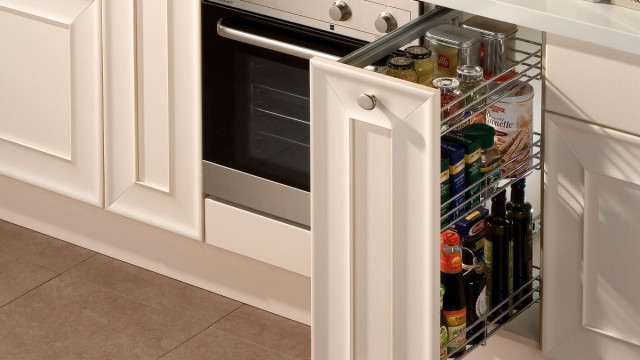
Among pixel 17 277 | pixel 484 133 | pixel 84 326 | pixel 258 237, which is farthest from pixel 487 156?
pixel 17 277

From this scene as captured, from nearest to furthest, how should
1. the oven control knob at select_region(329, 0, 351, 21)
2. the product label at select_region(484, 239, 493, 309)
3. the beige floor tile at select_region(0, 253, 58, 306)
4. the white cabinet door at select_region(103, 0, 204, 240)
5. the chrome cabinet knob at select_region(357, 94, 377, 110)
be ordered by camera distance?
the chrome cabinet knob at select_region(357, 94, 377, 110), the product label at select_region(484, 239, 493, 309), the oven control knob at select_region(329, 0, 351, 21), the white cabinet door at select_region(103, 0, 204, 240), the beige floor tile at select_region(0, 253, 58, 306)

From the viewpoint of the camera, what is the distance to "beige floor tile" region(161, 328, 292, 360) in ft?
8.78

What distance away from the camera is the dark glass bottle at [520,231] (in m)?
2.18

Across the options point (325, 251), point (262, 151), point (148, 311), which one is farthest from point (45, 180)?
point (325, 251)

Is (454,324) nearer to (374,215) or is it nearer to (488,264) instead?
(488,264)

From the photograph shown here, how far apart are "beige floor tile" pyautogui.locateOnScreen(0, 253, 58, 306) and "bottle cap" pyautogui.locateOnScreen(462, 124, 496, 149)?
4.34 feet

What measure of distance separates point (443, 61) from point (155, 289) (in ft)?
3.64

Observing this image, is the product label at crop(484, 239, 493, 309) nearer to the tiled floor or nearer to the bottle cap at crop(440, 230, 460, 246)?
the bottle cap at crop(440, 230, 460, 246)

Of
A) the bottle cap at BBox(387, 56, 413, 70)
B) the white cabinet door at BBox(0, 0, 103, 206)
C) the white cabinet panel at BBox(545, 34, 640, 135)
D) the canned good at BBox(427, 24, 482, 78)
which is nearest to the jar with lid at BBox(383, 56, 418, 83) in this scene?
the bottle cap at BBox(387, 56, 413, 70)

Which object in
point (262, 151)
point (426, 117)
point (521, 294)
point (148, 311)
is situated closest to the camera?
point (426, 117)

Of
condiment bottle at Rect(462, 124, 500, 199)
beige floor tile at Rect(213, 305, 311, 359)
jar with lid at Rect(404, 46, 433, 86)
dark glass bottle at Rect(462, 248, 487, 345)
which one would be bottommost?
beige floor tile at Rect(213, 305, 311, 359)

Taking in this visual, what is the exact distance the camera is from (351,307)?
1.94 metres

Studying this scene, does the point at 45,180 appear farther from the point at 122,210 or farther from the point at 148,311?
the point at 148,311

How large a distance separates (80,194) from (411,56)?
1.18 metres
